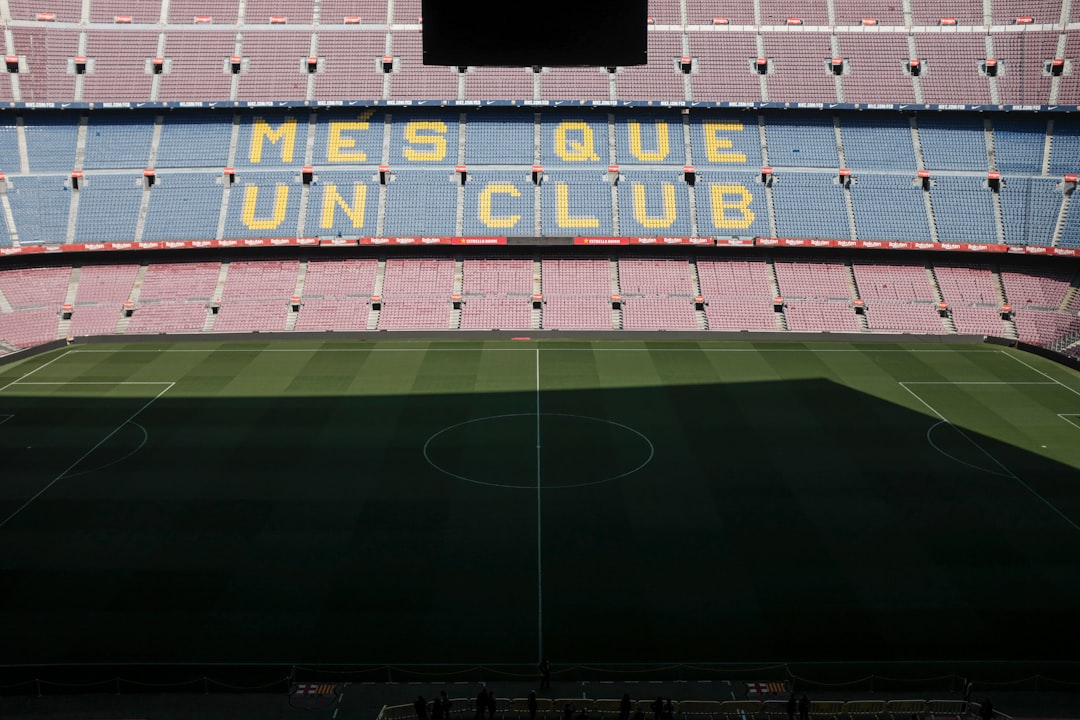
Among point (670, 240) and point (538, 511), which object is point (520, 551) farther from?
point (670, 240)

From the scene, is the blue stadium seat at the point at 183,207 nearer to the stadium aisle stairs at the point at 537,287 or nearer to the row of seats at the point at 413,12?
the row of seats at the point at 413,12

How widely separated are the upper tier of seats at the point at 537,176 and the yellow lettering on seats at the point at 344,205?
0.36ft

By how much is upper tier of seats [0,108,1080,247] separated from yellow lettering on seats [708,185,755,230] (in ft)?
0.37

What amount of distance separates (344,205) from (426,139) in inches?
297

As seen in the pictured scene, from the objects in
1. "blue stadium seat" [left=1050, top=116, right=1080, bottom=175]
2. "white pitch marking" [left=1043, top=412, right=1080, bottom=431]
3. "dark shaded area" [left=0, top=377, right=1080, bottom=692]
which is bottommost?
"dark shaded area" [left=0, top=377, right=1080, bottom=692]

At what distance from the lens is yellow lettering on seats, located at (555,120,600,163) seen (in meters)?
66.6

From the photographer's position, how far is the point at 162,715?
24375 millimetres

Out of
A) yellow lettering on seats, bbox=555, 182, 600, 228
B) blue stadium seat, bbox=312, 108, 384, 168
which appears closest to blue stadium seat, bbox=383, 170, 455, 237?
blue stadium seat, bbox=312, 108, 384, 168

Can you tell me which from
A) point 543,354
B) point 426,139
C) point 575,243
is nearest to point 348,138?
point 426,139

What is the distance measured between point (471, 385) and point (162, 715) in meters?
27.2

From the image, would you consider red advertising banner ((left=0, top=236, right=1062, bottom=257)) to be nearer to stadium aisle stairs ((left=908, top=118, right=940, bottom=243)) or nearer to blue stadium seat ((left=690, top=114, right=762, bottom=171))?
stadium aisle stairs ((left=908, top=118, right=940, bottom=243))

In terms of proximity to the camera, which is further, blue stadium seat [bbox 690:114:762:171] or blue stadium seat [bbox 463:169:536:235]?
blue stadium seat [bbox 690:114:762:171]

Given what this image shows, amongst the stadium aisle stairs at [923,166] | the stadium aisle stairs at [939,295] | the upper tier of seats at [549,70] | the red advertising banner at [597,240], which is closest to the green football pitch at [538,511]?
the stadium aisle stairs at [939,295]

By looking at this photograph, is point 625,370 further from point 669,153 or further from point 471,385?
point 669,153
